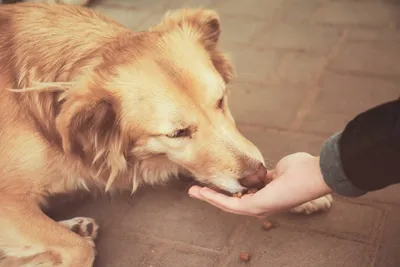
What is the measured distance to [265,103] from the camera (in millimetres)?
3070

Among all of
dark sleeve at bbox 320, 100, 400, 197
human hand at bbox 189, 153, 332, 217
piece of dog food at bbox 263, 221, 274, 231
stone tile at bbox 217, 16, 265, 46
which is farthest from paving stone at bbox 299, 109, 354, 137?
dark sleeve at bbox 320, 100, 400, 197

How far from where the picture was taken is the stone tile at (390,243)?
2.01 m

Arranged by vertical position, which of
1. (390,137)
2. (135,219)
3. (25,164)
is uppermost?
(390,137)

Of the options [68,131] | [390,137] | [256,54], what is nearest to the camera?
[390,137]

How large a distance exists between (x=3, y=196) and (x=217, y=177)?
0.90 m

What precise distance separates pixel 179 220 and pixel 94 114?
717 mm

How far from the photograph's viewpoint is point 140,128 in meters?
2.03

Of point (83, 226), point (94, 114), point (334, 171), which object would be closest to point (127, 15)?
point (83, 226)

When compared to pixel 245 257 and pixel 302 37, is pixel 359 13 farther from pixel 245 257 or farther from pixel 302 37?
pixel 245 257

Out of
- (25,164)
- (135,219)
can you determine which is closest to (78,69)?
(25,164)

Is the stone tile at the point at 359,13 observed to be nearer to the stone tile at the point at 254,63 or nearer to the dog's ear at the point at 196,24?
the stone tile at the point at 254,63

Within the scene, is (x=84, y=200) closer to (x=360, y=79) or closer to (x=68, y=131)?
(x=68, y=131)

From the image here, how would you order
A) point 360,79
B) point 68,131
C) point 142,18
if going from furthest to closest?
1. point 142,18
2. point 360,79
3. point 68,131

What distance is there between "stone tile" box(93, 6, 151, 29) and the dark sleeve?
2.86 meters
